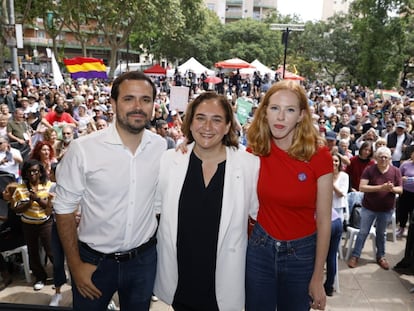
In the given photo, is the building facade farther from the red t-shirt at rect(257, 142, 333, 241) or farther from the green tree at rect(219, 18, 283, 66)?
the red t-shirt at rect(257, 142, 333, 241)

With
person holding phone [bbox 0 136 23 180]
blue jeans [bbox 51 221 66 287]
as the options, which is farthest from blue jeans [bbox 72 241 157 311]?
person holding phone [bbox 0 136 23 180]

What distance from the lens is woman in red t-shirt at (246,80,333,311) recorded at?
226 centimetres

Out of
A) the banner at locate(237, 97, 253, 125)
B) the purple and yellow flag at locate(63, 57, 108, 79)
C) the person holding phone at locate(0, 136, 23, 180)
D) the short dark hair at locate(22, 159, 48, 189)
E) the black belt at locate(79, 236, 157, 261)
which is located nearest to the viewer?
the black belt at locate(79, 236, 157, 261)

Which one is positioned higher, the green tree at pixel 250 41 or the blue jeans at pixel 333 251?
the green tree at pixel 250 41

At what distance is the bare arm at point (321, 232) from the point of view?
7.41ft

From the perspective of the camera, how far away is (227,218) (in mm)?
2215

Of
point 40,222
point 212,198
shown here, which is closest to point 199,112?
point 212,198

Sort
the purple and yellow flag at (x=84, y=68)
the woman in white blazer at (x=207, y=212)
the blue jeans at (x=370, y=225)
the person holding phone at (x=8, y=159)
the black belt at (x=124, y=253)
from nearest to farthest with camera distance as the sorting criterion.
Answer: the woman in white blazer at (x=207, y=212)
the black belt at (x=124, y=253)
the blue jeans at (x=370, y=225)
the person holding phone at (x=8, y=159)
the purple and yellow flag at (x=84, y=68)

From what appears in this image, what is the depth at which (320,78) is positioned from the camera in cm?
4638

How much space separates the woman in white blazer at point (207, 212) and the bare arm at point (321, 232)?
0.36 meters

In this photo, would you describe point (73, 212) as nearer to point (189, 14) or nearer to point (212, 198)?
point (212, 198)

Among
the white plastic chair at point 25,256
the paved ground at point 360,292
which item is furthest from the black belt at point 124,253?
the white plastic chair at point 25,256

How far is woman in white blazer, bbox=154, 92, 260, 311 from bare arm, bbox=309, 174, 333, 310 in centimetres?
36

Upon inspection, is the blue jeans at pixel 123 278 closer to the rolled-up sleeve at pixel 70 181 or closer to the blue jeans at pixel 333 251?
the rolled-up sleeve at pixel 70 181
